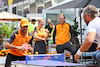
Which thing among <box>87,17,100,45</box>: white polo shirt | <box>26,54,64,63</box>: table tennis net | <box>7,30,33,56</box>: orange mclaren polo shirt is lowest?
<box>26,54,64,63</box>: table tennis net

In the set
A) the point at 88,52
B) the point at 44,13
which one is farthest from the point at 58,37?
the point at 44,13

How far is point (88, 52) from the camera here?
816 centimetres

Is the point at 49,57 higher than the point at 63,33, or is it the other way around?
the point at 63,33

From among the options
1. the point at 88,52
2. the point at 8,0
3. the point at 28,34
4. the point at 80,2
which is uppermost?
the point at 8,0

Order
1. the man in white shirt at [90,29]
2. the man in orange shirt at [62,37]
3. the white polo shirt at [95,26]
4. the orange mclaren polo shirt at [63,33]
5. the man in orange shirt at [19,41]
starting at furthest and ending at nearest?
1. the orange mclaren polo shirt at [63,33]
2. the man in orange shirt at [62,37]
3. the man in orange shirt at [19,41]
4. the white polo shirt at [95,26]
5. the man in white shirt at [90,29]

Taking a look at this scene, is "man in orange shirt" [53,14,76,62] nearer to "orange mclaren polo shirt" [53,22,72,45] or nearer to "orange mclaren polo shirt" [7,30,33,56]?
"orange mclaren polo shirt" [53,22,72,45]

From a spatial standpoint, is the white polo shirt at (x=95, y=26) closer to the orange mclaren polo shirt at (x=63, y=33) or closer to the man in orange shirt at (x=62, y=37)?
the man in orange shirt at (x=62, y=37)

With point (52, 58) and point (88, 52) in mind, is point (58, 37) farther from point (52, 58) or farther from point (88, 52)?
point (52, 58)

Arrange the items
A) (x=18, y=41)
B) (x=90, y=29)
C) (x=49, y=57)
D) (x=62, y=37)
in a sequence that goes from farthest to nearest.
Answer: (x=62, y=37)
(x=18, y=41)
(x=49, y=57)
(x=90, y=29)

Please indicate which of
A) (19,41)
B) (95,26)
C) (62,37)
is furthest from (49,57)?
(62,37)

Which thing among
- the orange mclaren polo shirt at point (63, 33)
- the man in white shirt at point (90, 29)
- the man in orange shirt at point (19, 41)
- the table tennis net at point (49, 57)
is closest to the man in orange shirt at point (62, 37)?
the orange mclaren polo shirt at point (63, 33)

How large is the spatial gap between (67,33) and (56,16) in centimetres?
1106

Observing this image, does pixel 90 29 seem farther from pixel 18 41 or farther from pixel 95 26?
pixel 18 41

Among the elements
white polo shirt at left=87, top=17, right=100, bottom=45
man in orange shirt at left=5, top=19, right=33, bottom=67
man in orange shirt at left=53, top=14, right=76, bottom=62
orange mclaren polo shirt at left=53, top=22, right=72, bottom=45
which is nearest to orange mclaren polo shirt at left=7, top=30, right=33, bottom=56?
man in orange shirt at left=5, top=19, right=33, bottom=67
